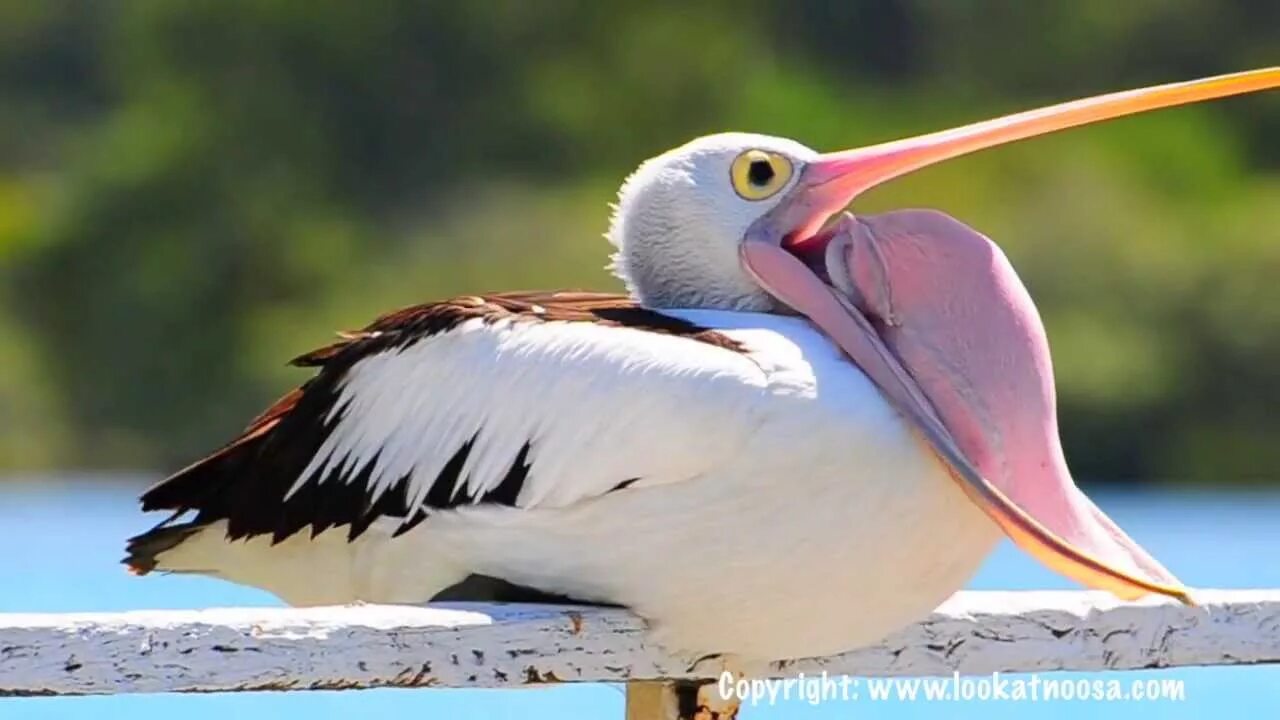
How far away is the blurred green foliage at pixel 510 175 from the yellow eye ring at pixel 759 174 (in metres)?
9.90

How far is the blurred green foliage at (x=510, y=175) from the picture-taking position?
13.4 m

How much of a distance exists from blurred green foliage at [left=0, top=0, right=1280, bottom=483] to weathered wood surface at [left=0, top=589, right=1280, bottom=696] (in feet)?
33.0

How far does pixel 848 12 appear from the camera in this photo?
71.1 feet

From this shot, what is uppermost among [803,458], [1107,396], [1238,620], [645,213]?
[645,213]

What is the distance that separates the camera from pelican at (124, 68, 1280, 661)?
2.43 meters

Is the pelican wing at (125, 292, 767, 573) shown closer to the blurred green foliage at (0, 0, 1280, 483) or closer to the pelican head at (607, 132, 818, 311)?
the pelican head at (607, 132, 818, 311)

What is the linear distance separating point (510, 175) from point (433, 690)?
15132mm

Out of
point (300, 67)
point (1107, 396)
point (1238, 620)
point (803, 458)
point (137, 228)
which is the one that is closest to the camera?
point (803, 458)

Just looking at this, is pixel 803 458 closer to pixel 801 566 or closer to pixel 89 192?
pixel 801 566

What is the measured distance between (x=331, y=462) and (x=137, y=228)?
13065 mm

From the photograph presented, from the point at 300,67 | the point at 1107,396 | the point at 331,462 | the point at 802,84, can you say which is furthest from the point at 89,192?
the point at 331,462

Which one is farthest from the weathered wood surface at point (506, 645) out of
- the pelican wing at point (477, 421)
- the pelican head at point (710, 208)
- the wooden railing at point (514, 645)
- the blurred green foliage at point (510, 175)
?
the blurred green foliage at point (510, 175)

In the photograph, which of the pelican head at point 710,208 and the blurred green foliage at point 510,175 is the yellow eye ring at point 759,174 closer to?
the pelican head at point 710,208

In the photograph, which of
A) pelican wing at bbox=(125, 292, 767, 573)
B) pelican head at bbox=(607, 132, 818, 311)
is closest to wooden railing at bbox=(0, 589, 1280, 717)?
pelican wing at bbox=(125, 292, 767, 573)
